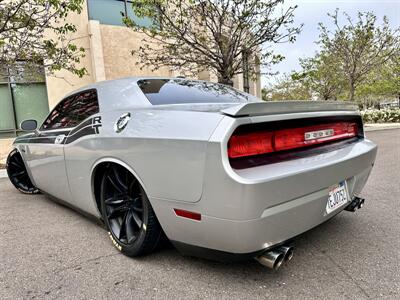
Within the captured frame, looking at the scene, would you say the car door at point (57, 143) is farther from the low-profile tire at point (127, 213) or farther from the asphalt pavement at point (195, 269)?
the low-profile tire at point (127, 213)

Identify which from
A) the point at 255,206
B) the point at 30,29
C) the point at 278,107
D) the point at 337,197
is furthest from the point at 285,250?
the point at 30,29

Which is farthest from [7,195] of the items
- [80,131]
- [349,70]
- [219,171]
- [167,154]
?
[349,70]

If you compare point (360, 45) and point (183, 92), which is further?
point (360, 45)

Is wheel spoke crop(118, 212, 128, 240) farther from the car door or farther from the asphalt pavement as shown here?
the car door

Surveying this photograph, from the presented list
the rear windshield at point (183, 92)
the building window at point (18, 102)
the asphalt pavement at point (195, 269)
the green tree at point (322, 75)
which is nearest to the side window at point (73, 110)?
the rear windshield at point (183, 92)

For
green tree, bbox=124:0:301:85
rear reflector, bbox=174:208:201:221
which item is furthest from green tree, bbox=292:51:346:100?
rear reflector, bbox=174:208:201:221

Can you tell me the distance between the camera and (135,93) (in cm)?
248

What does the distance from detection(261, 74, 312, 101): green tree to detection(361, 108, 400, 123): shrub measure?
16.2 ft

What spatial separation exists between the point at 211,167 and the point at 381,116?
76.3 ft

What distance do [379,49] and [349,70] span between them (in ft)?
5.69

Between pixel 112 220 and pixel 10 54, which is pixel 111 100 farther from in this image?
pixel 10 54

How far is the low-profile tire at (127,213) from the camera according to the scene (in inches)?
86.4

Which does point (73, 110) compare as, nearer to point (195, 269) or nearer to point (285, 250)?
point (195, 269)

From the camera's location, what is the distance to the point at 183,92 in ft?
8.95
